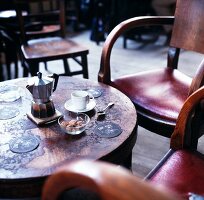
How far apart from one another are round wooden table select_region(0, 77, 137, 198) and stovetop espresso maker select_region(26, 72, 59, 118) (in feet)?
0.16

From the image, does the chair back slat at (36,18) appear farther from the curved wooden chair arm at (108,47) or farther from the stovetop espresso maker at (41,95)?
the stovetop espresso maker at (41,95)

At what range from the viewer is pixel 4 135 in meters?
0.97

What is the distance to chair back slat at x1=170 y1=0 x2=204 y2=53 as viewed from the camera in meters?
1.52

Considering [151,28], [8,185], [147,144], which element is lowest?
[147,144]

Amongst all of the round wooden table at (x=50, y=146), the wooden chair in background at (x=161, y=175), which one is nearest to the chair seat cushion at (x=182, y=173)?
the wooden chair in background at (x=161, y=175)

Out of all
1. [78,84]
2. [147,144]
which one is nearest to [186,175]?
[78,84]

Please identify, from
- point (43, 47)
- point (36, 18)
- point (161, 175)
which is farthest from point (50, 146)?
point (36, 18)

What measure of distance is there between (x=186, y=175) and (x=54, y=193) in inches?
18.8

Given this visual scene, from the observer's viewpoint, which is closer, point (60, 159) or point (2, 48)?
point (60, 159)

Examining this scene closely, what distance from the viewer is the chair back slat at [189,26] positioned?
1521mm

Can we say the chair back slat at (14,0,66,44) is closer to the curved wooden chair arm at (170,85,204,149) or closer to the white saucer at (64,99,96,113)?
the white saucer at (64,99,96,113)

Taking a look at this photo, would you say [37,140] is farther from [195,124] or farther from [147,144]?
[147,144]

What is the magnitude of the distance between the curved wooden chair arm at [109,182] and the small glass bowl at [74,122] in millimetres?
439

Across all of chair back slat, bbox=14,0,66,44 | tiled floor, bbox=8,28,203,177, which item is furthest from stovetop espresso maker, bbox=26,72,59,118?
chair back slat, bbox=14,0,66,44
